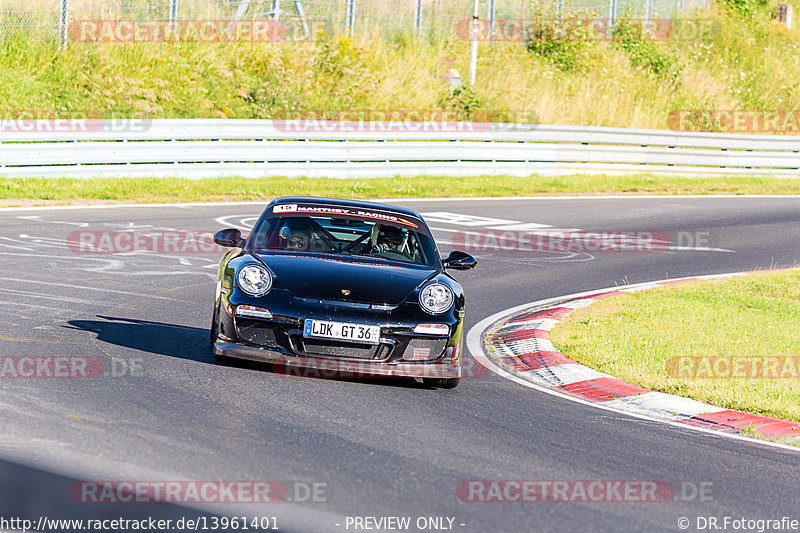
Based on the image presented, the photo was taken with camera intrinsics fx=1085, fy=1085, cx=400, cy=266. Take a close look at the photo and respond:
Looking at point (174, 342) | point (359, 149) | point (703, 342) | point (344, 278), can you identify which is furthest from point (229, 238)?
point (359, 149)

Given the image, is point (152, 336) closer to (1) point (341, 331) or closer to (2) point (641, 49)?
(1) point (341, 331)

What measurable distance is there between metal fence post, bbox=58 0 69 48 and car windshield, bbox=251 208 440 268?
18.8 m

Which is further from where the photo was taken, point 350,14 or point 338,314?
point 350,14

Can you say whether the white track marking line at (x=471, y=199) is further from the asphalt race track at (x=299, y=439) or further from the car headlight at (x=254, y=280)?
the car headlight at (x=254, y=280)

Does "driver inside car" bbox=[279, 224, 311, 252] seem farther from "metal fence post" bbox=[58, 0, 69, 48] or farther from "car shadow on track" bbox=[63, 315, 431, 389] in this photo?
"metal fence post" bbox=[58, 0, 69, 48]

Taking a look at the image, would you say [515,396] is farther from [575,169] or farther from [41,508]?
[575,169]

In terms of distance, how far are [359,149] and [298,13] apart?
1043 centimetres

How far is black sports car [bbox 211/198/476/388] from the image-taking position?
7.55m

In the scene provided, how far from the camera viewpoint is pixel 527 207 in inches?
858

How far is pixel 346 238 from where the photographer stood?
30.1 feet

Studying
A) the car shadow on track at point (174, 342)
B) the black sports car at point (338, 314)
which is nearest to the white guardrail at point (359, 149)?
the car shadow on track at point (174, 342)

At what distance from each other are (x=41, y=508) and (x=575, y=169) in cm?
2354

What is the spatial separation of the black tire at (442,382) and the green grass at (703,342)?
1.54m

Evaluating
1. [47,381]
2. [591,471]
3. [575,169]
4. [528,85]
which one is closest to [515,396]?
[591,471]
